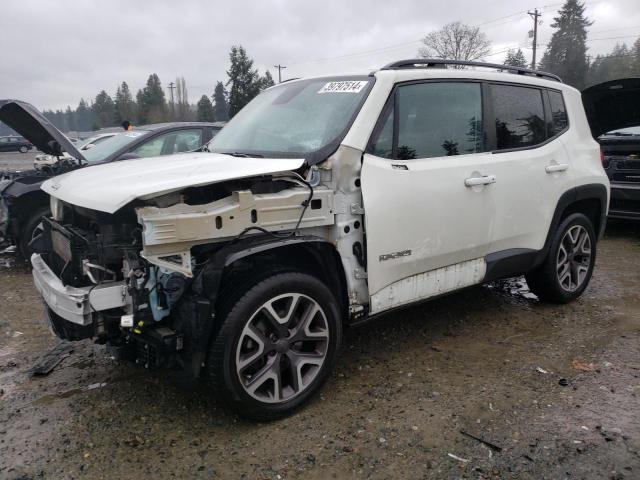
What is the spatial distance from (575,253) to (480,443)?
271 centimetres

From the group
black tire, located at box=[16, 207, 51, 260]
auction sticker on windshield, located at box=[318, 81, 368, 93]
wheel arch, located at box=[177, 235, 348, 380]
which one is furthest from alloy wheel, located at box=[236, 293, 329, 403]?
black tire, located at box=[16, 207, 51, 260]

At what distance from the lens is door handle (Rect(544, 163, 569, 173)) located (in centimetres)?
419

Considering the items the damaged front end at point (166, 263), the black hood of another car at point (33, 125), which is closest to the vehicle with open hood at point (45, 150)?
the black hood of another car at point (33, 125)

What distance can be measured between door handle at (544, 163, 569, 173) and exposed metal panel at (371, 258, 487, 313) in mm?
1022

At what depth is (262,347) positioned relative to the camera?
2.81m

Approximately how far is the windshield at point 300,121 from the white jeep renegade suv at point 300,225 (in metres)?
0.01

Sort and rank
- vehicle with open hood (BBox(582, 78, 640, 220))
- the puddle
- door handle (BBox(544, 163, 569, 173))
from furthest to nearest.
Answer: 1. vehicle with open hood (BBox(582, 78, 640, 220))
2. the puddle
3. door handle (BBox(544, 163, 569, 173))

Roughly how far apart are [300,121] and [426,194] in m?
1.00

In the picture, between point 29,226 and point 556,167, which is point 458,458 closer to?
point 556,167

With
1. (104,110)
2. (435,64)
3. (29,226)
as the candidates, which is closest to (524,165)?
(435,64)

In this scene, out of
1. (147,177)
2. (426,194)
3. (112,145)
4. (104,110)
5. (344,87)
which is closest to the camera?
(147,177)

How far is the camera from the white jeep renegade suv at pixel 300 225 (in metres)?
2.62

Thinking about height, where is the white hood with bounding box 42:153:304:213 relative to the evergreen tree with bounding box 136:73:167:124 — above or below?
below

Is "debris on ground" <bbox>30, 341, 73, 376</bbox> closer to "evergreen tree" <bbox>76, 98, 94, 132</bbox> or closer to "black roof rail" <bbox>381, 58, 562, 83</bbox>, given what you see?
"black roof rail" <bbox>381, 58, 562, 83</bbox>
